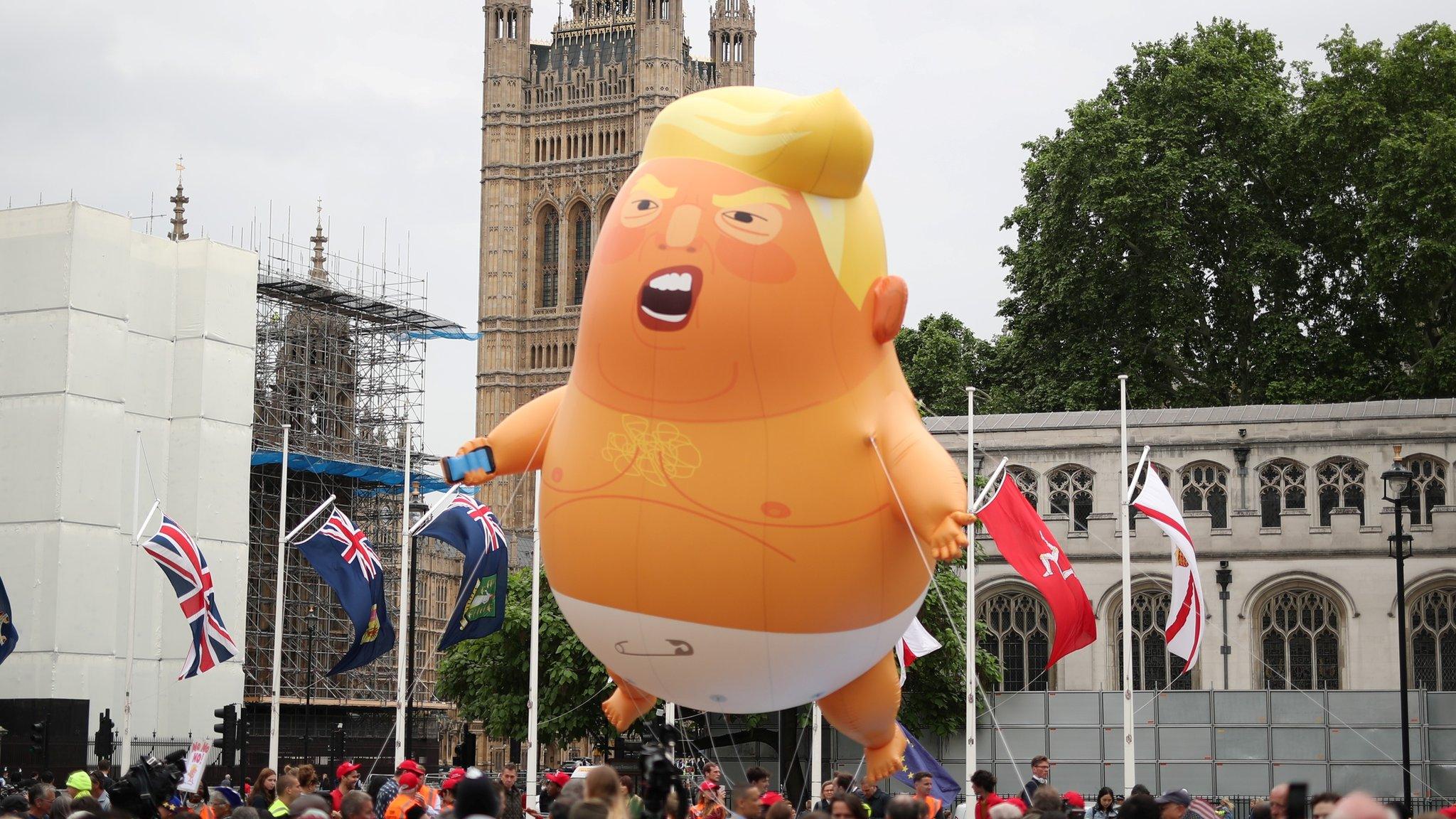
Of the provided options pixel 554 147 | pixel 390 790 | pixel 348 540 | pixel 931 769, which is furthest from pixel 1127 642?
pixel 554 147

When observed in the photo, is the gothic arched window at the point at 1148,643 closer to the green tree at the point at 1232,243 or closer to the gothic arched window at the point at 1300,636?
the gothic arched window at the point at 1300,636

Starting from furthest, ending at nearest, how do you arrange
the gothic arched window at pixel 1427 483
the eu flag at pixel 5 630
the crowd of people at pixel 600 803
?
the gothic arched window at pixel 1427 483, the eu flag at pixel 5 630, the crowd of people at pixel 600 803

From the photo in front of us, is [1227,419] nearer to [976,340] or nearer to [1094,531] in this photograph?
[1094,531]

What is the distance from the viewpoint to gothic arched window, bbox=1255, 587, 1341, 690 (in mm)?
37438

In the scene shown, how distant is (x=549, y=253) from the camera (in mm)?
101750

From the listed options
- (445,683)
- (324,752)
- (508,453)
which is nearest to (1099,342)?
(445,683)

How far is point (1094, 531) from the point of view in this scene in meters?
38.6

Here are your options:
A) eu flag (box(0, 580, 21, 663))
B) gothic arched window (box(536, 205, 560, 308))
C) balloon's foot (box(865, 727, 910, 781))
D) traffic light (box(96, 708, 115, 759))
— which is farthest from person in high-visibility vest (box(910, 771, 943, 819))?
gothic arched window (box(536, 205, 560, 308))

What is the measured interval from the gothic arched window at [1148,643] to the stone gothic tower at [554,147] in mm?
62396

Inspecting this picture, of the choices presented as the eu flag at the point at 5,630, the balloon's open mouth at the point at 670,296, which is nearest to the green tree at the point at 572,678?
the eu flag at the point at 5,630

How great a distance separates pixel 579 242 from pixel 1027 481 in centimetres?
6362

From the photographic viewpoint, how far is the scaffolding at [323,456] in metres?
53.8

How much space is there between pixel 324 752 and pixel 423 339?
1828cm

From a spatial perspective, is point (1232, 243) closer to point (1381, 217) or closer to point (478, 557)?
point (1381, 217)
